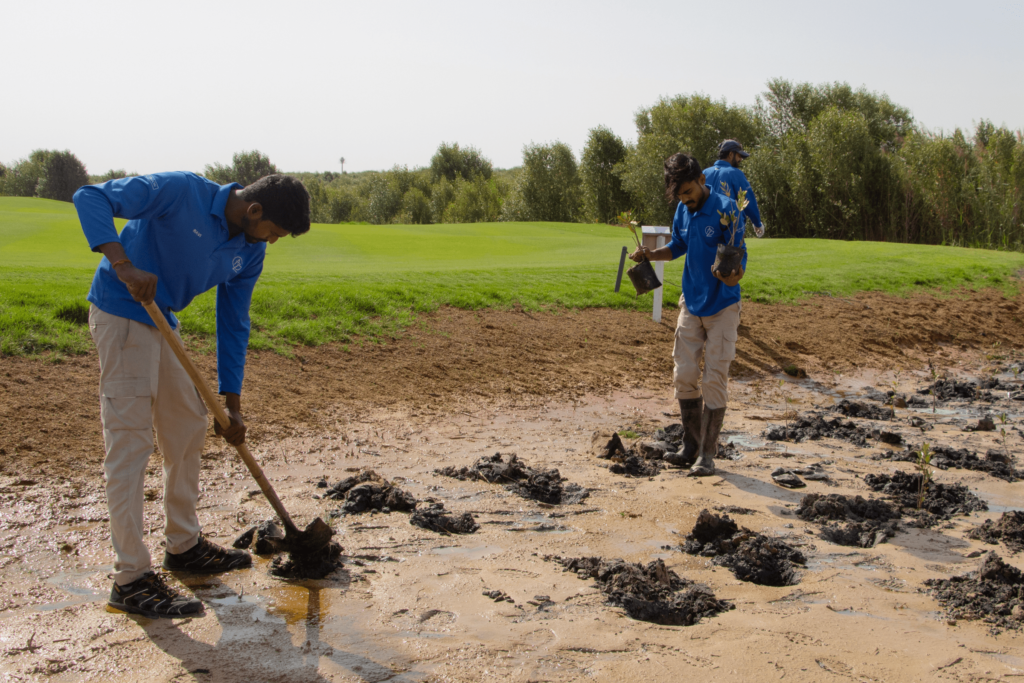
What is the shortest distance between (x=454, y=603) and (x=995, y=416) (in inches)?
260

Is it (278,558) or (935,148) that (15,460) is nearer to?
(278,558)

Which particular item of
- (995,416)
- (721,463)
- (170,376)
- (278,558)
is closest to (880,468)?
(721,463)

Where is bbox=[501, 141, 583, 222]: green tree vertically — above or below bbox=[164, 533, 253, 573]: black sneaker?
above

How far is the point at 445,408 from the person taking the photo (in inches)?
282

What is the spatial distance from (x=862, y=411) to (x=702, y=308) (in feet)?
10.6

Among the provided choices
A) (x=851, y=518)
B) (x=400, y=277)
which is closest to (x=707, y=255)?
(x=851, y=518)

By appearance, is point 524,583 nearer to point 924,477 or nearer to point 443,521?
point 443,521

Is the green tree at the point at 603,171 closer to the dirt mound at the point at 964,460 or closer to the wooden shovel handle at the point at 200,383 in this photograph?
the dirt mound at the point at 964,460

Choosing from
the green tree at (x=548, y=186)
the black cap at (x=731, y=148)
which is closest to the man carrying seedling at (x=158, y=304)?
the black cap at (x=731, y=148)

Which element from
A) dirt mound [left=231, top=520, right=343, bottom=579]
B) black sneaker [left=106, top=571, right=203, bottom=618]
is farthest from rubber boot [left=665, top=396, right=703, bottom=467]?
black sneaker [left=106, top=571, right=203, bottom=618]

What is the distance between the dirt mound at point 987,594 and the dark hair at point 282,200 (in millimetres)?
3432

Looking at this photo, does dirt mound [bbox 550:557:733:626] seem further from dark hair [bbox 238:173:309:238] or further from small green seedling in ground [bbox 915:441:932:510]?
dark hair [bbox 238:173:309:238]

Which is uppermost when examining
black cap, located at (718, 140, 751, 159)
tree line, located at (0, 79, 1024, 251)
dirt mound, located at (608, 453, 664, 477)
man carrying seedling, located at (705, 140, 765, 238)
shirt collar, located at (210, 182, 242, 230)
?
tree line, located at (0, 79, 1024, 251)

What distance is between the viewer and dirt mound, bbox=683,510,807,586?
3.61m
